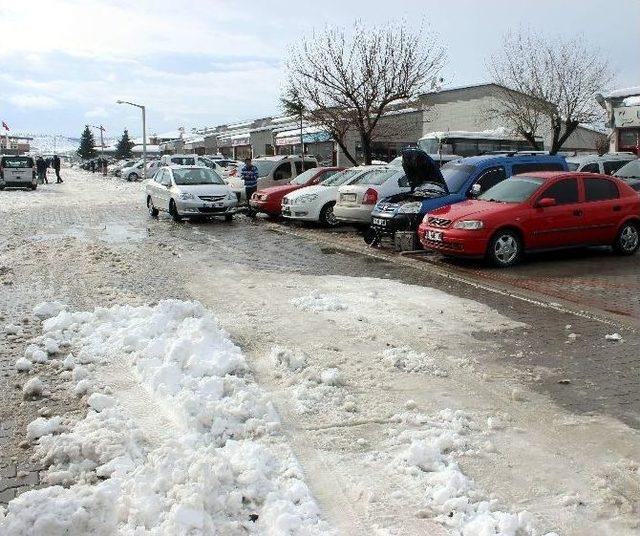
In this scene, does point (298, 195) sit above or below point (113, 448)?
above

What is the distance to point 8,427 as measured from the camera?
14.8 feet

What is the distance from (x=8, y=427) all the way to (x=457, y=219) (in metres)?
7.93

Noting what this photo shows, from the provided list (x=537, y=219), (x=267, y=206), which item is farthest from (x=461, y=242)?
(x=267, y=206)

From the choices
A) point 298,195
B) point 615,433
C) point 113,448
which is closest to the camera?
point 113,448

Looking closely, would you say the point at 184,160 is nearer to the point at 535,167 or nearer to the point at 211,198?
the point at 211,198

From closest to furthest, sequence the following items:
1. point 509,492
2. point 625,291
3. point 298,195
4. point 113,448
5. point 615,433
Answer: point 509,492, point 113,448, point 615,433, point 625,291, point 298,195

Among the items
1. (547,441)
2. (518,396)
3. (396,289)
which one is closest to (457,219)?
(396,289)

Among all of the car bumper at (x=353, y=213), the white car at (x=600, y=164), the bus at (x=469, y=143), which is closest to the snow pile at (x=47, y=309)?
the car bumper at (x=353, y=213)

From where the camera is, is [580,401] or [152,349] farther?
[152,349]

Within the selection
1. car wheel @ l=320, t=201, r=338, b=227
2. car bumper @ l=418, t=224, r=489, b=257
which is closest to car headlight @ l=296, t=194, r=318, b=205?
car wheel @ l=320, t=201, r=338, b=227

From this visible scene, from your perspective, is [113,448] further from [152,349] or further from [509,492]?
[509,492]

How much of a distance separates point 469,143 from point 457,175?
65.8 feet

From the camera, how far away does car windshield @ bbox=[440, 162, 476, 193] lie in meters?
13.0

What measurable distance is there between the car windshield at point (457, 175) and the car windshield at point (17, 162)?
3021 cm
